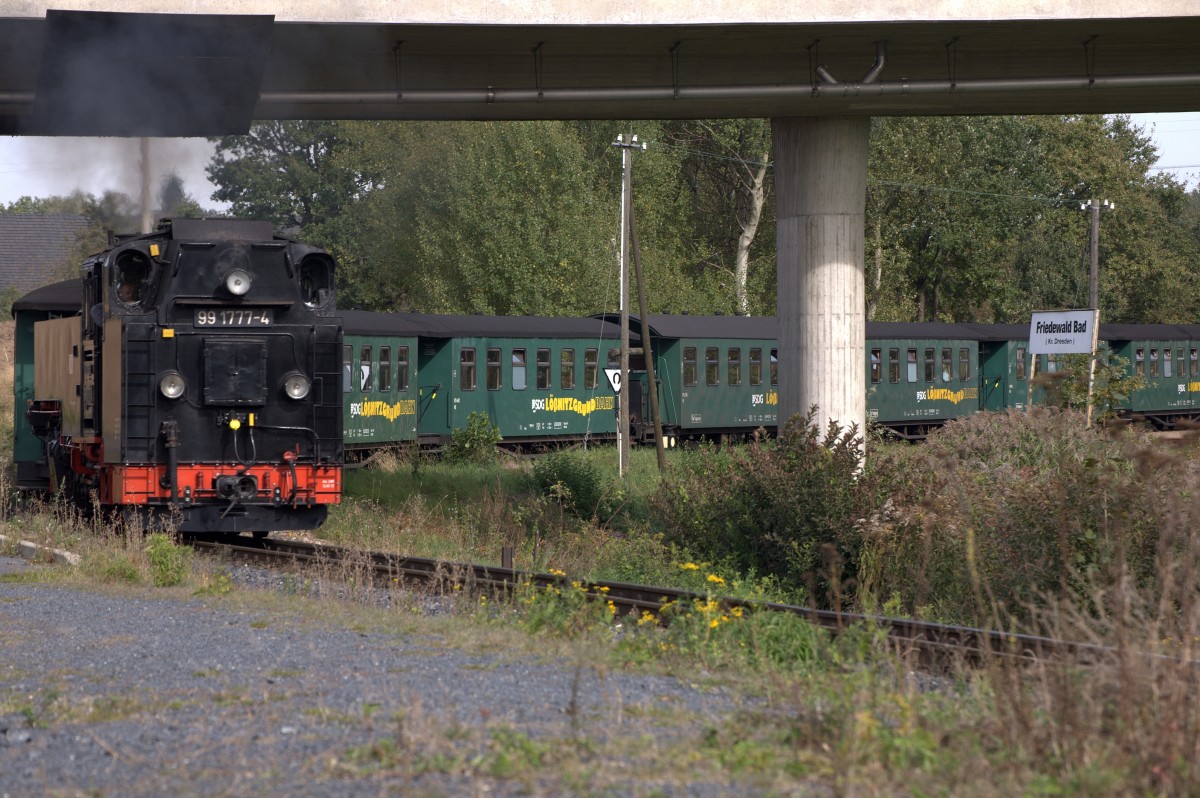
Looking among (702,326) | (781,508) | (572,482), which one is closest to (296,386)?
(781,508)

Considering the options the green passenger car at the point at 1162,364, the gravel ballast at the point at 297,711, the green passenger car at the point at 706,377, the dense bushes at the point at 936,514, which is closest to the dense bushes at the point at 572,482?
the dense bushes at the point at 936,514

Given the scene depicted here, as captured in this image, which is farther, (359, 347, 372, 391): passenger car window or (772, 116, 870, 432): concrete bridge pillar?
(359, 347, 372, 391): passenger car window

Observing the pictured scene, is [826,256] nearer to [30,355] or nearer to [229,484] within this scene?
[229,484]

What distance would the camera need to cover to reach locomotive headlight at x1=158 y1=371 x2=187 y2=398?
13.6 meters

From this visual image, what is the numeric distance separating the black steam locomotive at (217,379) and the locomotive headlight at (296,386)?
0.03 ft

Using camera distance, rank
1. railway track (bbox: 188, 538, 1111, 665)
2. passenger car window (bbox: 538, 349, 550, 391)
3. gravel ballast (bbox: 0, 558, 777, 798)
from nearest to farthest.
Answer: gravel ballast (bbox: 0, 558, 777, 798)
railway track (bbox: 188, 538, 1111, 665)
passenger car window (bbox: 538, 349, 550, 391)

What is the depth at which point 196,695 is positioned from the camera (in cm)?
688

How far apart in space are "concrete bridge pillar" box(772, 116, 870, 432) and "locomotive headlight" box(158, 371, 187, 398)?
7217mm

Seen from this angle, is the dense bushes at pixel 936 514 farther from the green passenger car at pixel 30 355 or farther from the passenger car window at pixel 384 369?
the passenger car window at pixel 384 369

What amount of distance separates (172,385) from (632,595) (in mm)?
5492

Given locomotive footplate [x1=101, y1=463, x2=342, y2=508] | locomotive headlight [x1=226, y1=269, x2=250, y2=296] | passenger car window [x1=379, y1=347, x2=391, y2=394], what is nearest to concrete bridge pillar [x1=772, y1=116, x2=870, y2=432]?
locomotive footplate [x1=101, y1=463, x2=342, y2=508]

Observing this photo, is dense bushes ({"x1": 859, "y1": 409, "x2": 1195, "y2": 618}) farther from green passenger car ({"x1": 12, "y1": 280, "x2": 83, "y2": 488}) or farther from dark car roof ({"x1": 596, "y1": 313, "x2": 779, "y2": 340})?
dark car roof ({"x1": 596, "y1": 313, "x2": 779, "y2": 340})

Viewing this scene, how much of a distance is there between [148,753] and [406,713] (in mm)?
1110

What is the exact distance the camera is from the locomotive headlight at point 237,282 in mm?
13773
